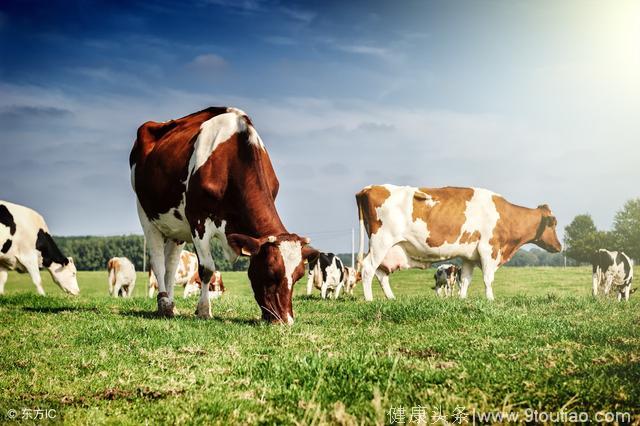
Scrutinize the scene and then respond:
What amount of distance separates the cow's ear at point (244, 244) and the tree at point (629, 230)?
91.4 metres

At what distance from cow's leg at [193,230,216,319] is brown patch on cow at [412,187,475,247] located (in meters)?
7.85

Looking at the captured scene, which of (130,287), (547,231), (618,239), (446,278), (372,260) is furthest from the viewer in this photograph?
(618,239)

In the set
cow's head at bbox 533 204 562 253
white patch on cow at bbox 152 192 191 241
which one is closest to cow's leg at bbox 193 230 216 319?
white patch on cow at bbox 152 192 191 241

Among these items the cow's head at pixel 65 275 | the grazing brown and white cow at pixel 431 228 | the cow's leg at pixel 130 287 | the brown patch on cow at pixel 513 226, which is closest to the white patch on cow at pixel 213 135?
the grazing brown and white cow at pixel 431 228

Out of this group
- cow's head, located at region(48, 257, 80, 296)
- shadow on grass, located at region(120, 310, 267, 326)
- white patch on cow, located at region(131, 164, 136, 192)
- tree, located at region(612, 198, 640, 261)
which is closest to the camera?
shadow on grass, located at region(120, 310, 267, 326)

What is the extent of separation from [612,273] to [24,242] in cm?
2314

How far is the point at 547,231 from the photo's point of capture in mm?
19312

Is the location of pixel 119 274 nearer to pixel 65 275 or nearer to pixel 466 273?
pixel 65 275

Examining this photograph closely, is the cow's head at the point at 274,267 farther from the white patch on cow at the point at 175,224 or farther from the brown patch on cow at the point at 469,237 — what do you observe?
the brown patch on cow at the point at 469,237

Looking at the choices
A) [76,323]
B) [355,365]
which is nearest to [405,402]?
[355,365]

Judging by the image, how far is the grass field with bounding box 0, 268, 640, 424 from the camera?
414cm

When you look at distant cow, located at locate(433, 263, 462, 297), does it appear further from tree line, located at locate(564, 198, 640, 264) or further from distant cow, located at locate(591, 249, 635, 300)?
tree line, located at locate(564, 198, 640, 264)

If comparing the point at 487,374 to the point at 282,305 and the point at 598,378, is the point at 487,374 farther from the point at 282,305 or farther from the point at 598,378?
the point at 282,305

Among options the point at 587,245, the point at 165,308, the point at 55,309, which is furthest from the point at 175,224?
the point at 587,245
